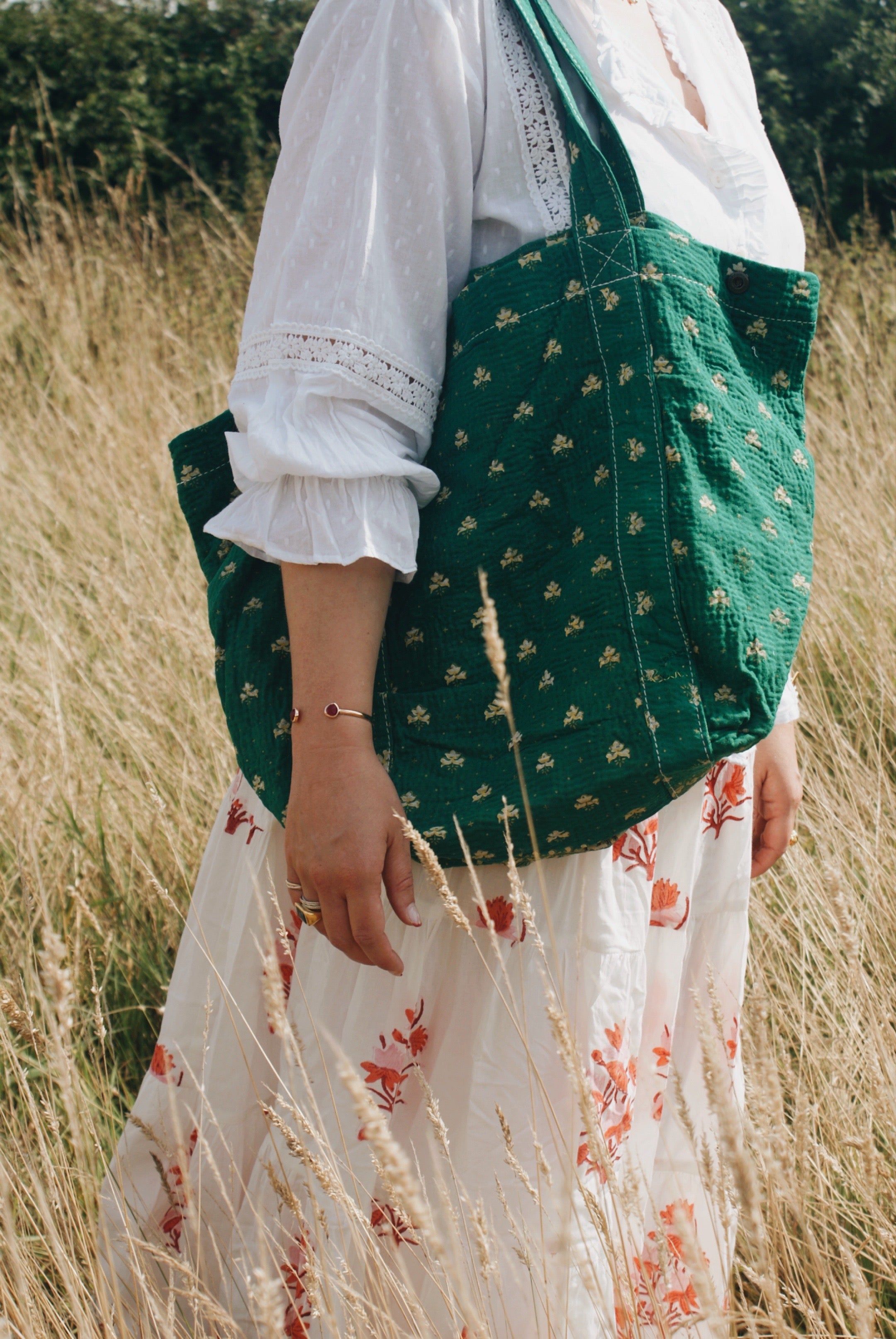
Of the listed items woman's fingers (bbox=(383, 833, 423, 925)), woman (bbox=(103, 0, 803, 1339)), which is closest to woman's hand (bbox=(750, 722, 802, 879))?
woman (bbox=(103, 0, 803, 1339))

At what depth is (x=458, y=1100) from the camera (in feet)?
3.06

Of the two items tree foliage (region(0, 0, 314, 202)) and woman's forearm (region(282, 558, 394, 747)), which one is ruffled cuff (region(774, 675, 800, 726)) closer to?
woman's forearm (region(282, 558, 394, 747))

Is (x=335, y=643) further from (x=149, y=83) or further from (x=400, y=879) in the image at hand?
(x=149, y=83)

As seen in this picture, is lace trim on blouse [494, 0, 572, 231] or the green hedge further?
the green hedge

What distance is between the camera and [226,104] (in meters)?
5.79

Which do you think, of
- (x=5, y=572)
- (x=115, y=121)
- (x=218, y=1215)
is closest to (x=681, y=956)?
(x=218, y=1215)

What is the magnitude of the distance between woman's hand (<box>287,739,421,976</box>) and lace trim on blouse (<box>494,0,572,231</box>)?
1.57 feet

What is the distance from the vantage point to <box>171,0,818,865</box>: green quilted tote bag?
798 millimetres

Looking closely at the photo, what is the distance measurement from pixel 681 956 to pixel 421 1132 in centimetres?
31

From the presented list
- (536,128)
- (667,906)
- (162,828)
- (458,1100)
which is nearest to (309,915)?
(458,1100)

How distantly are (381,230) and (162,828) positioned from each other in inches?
49.5

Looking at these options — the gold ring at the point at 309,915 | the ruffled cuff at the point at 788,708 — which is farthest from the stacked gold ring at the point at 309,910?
the ruffled cuff at the point at 788,708

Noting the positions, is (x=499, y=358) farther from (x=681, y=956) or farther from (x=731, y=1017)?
(x=731, y=1017)

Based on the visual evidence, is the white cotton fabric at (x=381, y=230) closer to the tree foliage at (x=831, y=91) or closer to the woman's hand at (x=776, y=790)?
the woman's hand at (x=776, y=790)
